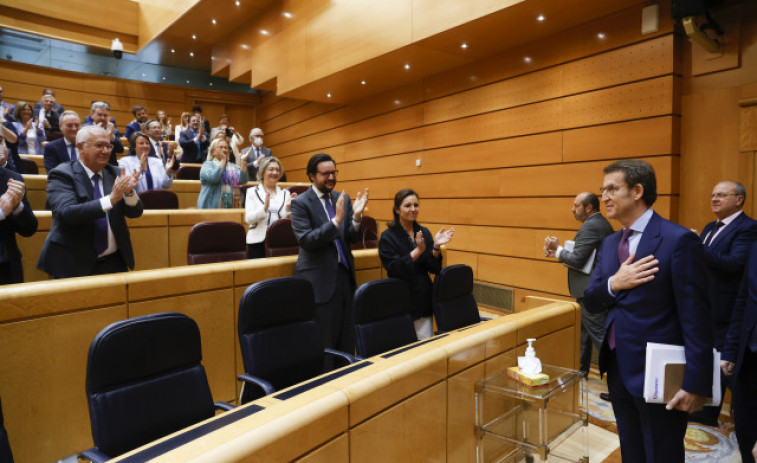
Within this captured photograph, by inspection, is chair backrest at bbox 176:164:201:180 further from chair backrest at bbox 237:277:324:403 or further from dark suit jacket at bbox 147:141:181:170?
chair backrest at bbox 237:277:324:403

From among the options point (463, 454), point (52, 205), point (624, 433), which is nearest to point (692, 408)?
point (624, 433)

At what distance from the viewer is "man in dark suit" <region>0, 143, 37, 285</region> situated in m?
2.11

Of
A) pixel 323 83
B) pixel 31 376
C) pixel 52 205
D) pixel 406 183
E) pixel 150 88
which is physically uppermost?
pixel 150 88

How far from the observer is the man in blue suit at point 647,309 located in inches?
59.4

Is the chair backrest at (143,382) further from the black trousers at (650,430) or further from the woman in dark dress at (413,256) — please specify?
the black trousers at (650,430)

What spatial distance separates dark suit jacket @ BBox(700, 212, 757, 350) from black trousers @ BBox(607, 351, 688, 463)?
58.9 inches

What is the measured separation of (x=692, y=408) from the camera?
4.96ft

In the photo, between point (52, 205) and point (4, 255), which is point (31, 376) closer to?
point (4, 255)

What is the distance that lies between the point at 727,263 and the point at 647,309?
1.68 meters

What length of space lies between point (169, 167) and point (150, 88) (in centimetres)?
684

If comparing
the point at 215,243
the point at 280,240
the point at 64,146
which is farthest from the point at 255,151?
the point at 215,243

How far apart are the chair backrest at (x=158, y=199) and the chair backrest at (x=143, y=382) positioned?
288 centimetres

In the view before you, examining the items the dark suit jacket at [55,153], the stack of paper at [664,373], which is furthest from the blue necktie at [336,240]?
the dark suit jacket at [55,153]

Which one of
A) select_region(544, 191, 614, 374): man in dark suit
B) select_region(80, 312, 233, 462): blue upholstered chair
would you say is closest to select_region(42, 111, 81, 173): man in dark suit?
select_region(80, 312, 233, 462): blue upholstered chair
